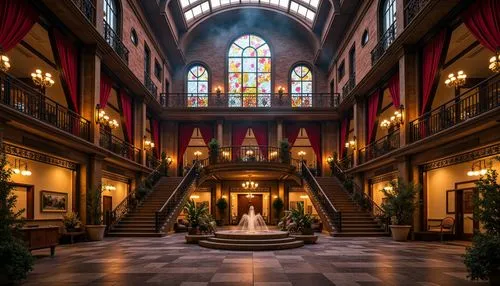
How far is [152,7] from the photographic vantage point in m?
24.1

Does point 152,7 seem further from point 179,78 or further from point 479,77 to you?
point 479,77

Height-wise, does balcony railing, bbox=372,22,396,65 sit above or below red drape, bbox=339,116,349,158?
above

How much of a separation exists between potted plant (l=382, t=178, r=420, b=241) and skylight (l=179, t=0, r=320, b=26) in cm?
1714

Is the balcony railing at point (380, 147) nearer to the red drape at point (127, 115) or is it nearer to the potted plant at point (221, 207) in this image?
the potted plant at point (221, 207)

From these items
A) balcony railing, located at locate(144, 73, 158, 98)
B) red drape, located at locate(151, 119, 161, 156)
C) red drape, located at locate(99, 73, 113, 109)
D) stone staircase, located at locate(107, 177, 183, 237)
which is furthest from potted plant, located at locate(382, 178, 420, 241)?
red drape, located at locate(151, 119, 161, 156)

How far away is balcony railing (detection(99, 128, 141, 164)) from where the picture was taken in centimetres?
1950

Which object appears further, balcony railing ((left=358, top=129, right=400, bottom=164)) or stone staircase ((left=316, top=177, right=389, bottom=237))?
balcony railing ((left=358, top=129, right=400, bottom=164))

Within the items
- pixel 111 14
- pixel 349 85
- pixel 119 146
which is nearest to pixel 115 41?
pixel 111 14

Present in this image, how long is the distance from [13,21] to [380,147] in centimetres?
1656

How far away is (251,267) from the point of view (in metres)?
9.33

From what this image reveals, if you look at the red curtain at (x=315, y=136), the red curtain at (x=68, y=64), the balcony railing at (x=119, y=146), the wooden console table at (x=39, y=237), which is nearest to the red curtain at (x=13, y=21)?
the red curtain at (x=68, y=64)

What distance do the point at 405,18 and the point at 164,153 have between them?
637 inches

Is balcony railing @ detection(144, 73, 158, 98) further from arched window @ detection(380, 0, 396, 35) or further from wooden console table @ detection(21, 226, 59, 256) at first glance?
wooden console table @ detection(21, 226, 59, 256)

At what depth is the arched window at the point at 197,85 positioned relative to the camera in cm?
3147
